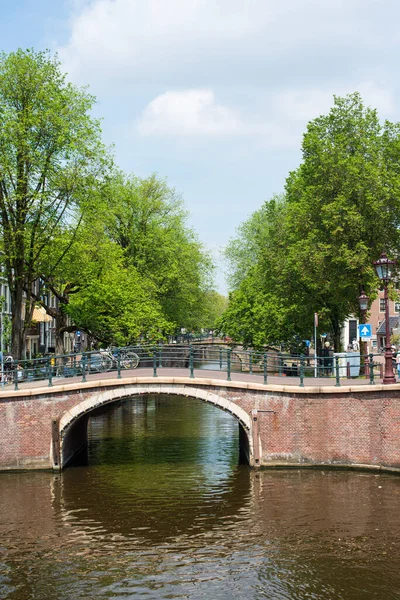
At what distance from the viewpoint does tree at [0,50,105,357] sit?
31.1 m

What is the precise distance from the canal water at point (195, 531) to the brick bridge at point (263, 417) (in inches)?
24.4

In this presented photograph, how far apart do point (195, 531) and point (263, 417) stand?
6359mm

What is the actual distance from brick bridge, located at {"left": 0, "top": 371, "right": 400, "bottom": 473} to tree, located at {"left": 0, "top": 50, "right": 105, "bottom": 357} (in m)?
8.86

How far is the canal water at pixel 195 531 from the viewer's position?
1427cm

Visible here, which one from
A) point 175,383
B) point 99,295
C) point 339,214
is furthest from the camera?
point 99,295

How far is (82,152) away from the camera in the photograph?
32906 millimetres

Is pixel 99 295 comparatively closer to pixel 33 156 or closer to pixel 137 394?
pixel 33 156

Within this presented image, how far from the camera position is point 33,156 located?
102 ft

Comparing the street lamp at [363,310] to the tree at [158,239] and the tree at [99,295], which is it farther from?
the tree at [158,239]

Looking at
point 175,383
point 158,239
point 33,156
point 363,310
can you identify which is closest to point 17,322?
point 33,156

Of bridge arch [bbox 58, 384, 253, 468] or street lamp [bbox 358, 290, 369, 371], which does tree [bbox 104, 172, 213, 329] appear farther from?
bridge arch [bbox 58, 384, 253, 468]

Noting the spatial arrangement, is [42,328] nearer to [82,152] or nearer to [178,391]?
[82,152]

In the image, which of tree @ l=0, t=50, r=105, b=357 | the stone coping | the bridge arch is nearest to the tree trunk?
tree @ l=0, t=50, r=105, b=357

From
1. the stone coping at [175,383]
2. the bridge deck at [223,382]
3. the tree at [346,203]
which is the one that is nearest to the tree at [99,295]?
the tree at [346,203]
